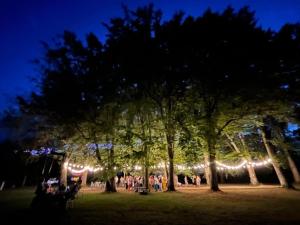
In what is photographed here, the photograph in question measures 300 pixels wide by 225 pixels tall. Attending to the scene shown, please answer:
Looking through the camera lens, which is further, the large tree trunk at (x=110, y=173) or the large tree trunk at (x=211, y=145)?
the large tree trunk at (x=110, y=173)

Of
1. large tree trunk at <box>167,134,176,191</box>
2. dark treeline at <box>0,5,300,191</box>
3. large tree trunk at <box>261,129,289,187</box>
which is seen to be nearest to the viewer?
dark treeline at <box>0,5,300,191</box>

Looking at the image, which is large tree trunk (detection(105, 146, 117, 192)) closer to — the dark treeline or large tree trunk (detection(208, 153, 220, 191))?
the dark treeline

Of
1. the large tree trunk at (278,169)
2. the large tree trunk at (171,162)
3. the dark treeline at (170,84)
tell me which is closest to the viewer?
the dark treeline at (170,84)

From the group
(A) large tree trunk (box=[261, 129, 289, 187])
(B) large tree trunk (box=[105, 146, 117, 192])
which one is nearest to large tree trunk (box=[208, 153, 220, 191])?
(A) large tree trunk (box=[261, 129, 289, 187])

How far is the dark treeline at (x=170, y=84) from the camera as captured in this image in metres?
17.2

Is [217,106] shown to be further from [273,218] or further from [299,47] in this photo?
[273,218]

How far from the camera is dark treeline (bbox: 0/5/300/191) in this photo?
17.2 metres

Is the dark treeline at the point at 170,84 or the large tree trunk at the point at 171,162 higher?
the dark treeline at the point at 170,84

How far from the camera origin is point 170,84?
1956cm

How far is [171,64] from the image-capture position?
18719mm

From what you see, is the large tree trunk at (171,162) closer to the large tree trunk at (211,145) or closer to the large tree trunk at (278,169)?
the large tree trunk at (211,145)

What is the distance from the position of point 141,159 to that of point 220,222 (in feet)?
38.2

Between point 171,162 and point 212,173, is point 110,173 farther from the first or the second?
point 212,173

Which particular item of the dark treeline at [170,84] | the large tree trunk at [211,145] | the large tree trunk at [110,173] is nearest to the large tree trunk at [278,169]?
the dark treeline at [170,84]
